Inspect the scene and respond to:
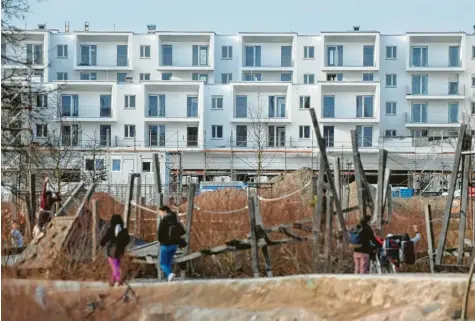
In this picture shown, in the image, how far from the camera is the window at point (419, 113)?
65.4m

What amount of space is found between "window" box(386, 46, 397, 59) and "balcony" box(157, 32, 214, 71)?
512 inches

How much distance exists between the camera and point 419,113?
65688mm

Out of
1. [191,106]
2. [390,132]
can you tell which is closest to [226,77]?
[191,106]

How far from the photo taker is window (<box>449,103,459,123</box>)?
213ft

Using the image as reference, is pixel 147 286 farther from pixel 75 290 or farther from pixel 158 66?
pixel 158 66

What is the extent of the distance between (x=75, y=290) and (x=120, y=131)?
4890cm

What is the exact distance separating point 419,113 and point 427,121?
36.2 inches

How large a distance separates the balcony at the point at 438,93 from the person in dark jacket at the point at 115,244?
171ft

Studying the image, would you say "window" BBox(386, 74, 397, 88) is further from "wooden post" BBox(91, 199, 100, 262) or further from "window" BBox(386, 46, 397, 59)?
"wooden post" BBox(91, 199, 100, 262)

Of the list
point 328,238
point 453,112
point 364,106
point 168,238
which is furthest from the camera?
point 453,112

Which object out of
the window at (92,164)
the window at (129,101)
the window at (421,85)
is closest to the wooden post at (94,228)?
the window at (92,164)

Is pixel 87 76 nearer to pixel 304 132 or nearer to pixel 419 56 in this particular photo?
pixel 304 132

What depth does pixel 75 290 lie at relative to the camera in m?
14.3

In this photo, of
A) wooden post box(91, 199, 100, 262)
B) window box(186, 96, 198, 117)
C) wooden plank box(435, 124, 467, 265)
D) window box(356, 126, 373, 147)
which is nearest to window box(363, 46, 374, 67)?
window box(356, 126, 373, 147)
